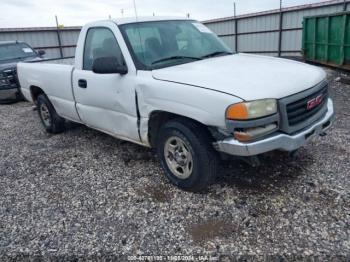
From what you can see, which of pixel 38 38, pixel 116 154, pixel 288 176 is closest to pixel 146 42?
pixel 116 154

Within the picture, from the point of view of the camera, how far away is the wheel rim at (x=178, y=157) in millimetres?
3305

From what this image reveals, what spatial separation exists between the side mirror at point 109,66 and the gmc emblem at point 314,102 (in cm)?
197

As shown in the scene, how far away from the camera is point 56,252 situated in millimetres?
2717

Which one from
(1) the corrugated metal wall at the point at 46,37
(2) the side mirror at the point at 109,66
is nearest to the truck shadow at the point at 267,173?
(2) the side mirror at the point at 109,66

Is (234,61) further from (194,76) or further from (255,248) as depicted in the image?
(255,248)

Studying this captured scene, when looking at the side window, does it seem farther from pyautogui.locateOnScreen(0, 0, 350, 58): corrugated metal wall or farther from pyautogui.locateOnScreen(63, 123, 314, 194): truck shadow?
pyautogui.locateOnScreen(0, 0, 350, 58): corrugated metal wall

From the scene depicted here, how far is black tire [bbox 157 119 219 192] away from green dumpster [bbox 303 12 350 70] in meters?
7.55

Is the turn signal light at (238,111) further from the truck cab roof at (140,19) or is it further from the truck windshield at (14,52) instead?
the truck windshield at (14,52)

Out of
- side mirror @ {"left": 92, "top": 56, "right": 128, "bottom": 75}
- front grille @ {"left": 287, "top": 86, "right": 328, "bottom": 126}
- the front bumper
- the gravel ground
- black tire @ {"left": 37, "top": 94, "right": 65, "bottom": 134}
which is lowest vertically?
the gravel ground

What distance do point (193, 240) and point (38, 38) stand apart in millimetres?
16473

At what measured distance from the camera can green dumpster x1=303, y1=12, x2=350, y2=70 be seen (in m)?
8.87

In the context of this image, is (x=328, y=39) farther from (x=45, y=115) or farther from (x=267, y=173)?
(x=45, y=115)

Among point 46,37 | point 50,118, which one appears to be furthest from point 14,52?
point 46,37

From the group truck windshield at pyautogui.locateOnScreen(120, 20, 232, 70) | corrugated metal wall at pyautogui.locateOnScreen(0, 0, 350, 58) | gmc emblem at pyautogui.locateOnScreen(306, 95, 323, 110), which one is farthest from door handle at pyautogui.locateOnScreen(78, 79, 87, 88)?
corrugated metal wall at pyautogui.locateOnScreen(0, 0, 350, 58)
